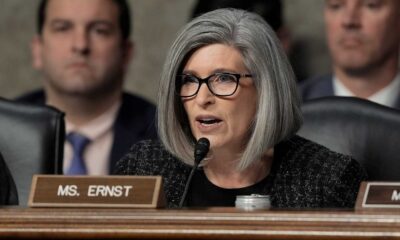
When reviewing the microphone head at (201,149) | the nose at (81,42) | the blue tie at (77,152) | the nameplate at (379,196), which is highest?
the nose at (81,42)

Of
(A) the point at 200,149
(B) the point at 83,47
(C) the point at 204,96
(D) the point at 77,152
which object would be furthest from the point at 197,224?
(B) the point at 83,47

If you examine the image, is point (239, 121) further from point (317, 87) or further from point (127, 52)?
point (127, 52)

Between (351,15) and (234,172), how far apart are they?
154 cm

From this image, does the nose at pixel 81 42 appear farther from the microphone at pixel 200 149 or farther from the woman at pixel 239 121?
the microphone at pixel 200 149

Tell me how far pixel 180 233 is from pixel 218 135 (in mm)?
849

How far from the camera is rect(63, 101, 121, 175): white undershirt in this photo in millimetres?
5105

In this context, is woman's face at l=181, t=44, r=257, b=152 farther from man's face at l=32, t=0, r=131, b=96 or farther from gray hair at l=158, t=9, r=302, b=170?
man's face at l=32, t=0, r=131, b=96

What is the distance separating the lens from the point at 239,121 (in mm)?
3479

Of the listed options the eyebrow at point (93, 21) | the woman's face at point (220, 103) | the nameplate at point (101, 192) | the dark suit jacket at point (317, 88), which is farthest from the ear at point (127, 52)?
the nameplate at point (101, 192)

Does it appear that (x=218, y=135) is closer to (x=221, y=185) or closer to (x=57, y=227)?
(x=221, y=185)

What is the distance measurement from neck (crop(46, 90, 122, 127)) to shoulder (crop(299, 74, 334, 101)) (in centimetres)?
78

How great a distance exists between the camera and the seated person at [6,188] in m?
3.46

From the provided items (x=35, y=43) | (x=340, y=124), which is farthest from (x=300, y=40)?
(x=340, y=124)

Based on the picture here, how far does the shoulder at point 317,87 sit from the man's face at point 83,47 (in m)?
0.78
